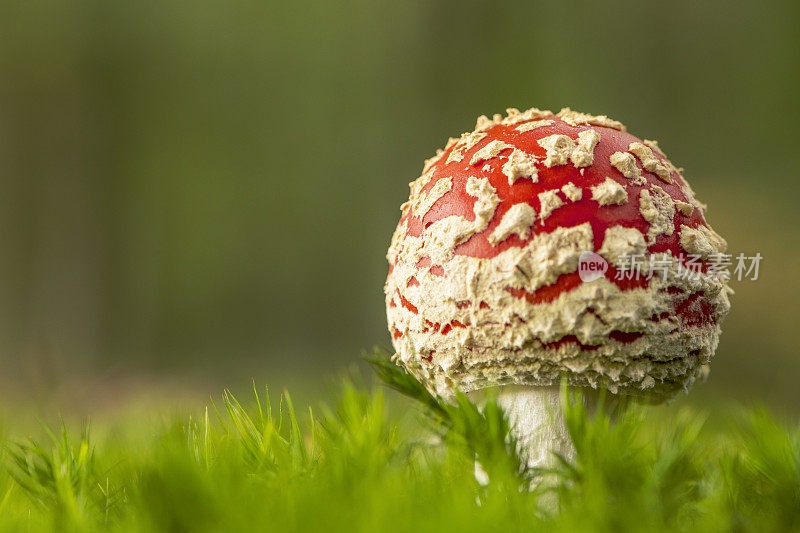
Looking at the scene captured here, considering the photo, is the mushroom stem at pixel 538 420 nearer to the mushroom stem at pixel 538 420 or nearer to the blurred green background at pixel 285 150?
the mushroom stem at pixel 538 420

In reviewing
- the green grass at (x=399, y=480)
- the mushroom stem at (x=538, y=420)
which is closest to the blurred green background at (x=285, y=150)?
the green grass at (x=399, y=480)

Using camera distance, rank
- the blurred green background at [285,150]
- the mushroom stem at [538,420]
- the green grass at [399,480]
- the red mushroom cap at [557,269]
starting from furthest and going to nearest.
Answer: the blurred green background at [285,150], the mushroom stem at [538,420], the red mushroom cap at [557,269], the green grass at [399,480]

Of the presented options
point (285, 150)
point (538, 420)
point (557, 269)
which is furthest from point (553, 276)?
point (285, 150)

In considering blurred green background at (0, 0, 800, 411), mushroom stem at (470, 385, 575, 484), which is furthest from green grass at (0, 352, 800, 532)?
blurred green background at (0, 0, 800, 411)

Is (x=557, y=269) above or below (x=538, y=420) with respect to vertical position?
above

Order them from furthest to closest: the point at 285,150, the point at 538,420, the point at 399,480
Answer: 1. the point at 285,150
2. the point at 538,420
3. the point at 399,480

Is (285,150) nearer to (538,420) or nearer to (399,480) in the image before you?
(538,420)

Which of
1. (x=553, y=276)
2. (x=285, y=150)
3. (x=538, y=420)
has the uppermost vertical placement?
(x=285, y=150)
